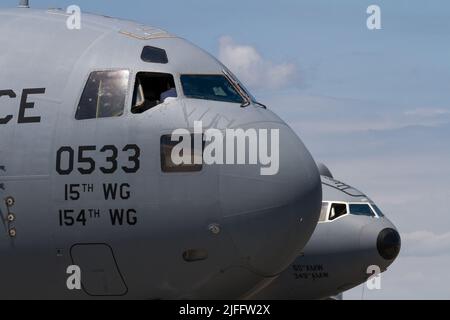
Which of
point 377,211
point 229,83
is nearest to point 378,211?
point 377,211

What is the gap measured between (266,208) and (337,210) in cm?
1561

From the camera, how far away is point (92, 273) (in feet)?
50.3

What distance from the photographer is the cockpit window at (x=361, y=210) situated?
30484 mm

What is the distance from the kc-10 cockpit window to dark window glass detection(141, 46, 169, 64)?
0.42 meters

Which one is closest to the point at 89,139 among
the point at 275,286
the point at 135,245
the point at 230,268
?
the point at 135,245

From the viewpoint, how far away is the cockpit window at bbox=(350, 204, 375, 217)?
100 ft

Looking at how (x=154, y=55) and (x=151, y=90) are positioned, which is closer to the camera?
(x=151, y=90)

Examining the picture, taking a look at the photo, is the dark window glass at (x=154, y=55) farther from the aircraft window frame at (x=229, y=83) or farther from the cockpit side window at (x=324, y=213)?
the cockpit side window at (x=324, y=213)

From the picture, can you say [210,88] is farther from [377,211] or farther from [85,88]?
[377,211]

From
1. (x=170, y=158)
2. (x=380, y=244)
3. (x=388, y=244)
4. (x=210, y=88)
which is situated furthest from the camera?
(x=388, y=244)

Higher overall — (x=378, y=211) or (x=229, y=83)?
(x=229, y=83)

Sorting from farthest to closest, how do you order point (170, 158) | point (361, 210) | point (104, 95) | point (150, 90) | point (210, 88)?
point (361, 210) → point (210, 88) → point (150, 90) → point (104, 95) → point (170, 158)

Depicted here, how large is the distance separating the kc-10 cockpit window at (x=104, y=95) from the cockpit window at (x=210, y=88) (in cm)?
93

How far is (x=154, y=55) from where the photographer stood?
16188 mm
